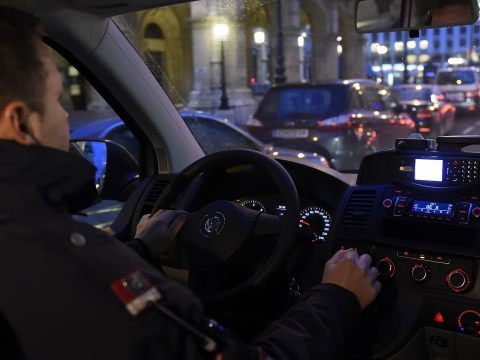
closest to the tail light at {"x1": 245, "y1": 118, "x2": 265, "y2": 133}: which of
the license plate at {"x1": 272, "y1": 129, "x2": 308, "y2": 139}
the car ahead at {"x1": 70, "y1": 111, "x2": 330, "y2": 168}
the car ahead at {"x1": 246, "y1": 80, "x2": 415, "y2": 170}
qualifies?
the car ahead at {"x1": 246, "y1": 80, "x2": 415, "y2": 170}

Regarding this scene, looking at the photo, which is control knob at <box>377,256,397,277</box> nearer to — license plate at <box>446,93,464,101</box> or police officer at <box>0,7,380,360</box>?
police officer at <box>0,7,380,360</box>

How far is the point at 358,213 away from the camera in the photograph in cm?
222

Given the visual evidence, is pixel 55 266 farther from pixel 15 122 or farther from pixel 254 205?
pixel 254 205

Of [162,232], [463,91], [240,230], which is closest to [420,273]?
[240,230]

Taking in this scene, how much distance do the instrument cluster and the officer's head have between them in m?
1.28

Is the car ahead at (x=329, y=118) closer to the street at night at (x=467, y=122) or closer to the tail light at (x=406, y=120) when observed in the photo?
the tail light at (x=406, y=120)

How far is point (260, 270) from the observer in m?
1.76

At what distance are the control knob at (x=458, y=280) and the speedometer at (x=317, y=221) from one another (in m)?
0.52

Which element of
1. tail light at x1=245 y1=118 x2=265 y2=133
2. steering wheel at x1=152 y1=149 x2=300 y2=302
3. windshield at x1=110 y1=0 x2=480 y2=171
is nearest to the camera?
steering wheel at x1=152 y1=149 x2=300 y2=302

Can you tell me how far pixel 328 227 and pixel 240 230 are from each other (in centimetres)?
62

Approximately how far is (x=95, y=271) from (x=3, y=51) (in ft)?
1.52

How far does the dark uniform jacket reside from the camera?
1.04 metres

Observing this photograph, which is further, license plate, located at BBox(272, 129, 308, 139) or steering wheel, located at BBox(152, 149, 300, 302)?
license plate, located at BBox(272, 129, 308, 139)

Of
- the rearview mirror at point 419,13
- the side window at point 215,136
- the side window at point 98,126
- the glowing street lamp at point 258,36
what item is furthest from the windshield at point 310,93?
the rearview mirror at point 419,13
